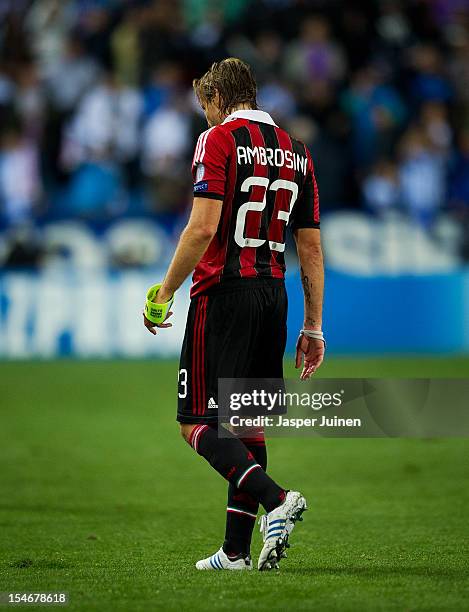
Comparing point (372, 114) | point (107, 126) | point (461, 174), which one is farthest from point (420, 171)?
point (107, 126)

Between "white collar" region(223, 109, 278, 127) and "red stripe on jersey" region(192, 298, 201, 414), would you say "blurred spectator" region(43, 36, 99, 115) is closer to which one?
"white collar" region(223, 109, 278, 127)

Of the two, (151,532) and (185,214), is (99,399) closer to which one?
(185,214)

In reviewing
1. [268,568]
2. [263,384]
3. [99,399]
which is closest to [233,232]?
[263,384]

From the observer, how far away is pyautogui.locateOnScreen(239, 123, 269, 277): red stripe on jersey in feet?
17.3

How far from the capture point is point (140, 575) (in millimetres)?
5285

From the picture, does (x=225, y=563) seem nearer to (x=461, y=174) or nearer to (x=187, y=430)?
(x=187, y=430)

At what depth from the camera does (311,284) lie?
18.3ft

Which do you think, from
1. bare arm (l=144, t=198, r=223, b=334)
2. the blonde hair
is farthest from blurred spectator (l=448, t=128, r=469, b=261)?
bare arm (l=144, t=198, r=223, b=334)

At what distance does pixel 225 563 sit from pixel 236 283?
1243 millimetres

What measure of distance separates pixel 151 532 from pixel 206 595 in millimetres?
1983

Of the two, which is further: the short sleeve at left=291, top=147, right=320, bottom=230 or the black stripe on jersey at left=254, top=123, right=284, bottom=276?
the short sleeve at left=291, top=147, right=320, bottom=230

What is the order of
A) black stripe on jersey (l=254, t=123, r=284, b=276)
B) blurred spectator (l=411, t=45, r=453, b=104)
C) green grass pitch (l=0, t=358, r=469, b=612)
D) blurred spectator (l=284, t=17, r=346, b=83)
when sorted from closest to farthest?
1. green grass pitch (l=0, t=358, r=469, b=612)
2. black stripe on jersey (l=254, t=123, r=284, b=276)
3. blurred spectator (l=284, t=17, r=346, b=83)
4. blurred spectator (l=411, t=45, r=453, b=104)

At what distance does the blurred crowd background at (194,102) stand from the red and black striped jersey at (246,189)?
34.2 ft

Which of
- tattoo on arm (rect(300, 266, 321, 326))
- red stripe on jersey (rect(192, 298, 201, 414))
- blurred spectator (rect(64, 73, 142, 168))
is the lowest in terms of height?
red stripe on jersey (rect(192, 298, 201, 414))
